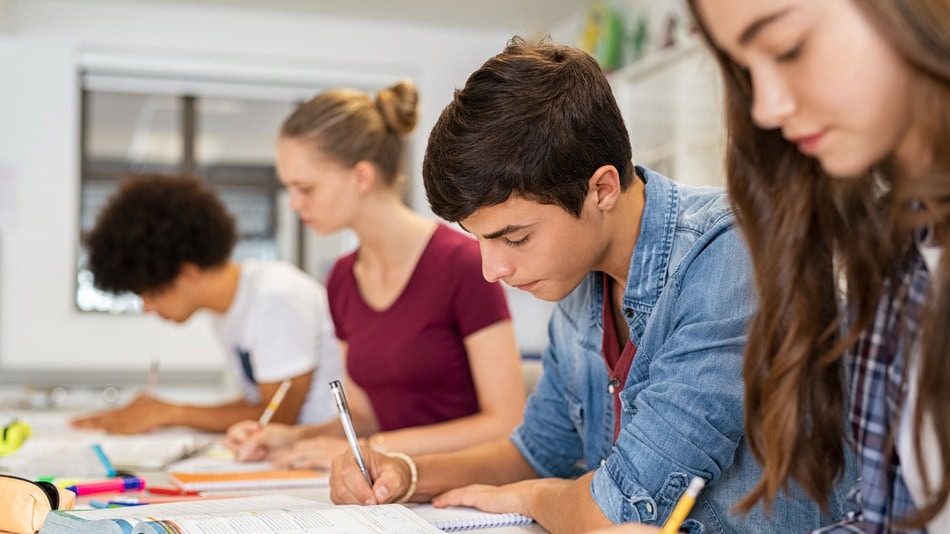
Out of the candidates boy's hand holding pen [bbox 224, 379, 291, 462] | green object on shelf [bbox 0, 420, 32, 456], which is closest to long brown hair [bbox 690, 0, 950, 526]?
boy's hand holding pen [bbox 224, 379, 291, 462]

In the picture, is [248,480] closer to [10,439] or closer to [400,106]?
[10,439]

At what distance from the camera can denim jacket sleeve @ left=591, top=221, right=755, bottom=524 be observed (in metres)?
1.01

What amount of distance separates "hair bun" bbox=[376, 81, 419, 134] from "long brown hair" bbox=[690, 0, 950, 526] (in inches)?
49.9

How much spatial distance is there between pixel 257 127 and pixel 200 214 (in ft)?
10.9

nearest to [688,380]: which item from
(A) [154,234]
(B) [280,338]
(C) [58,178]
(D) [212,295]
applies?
(B) [280,338]

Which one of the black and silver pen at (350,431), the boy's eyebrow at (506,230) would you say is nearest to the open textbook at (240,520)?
the black and silver pen at (350,431)

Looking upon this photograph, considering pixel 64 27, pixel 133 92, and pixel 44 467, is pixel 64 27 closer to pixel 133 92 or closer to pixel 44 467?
pixel 133 92

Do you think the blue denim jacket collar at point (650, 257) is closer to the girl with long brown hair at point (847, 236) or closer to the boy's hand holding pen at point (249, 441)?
the girl with long brown hair at point (847, 236)

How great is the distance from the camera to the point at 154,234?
2.54 metres

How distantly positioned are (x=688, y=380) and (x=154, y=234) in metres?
1.86

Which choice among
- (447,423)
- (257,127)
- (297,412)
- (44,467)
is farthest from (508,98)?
(257,127)

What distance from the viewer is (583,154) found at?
1.11m

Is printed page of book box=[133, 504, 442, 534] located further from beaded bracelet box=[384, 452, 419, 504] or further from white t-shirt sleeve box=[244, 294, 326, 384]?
white t-shirt sleeve box=[244, 294, 326, 384]

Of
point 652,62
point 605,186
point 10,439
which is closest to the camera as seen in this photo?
point 605,186
